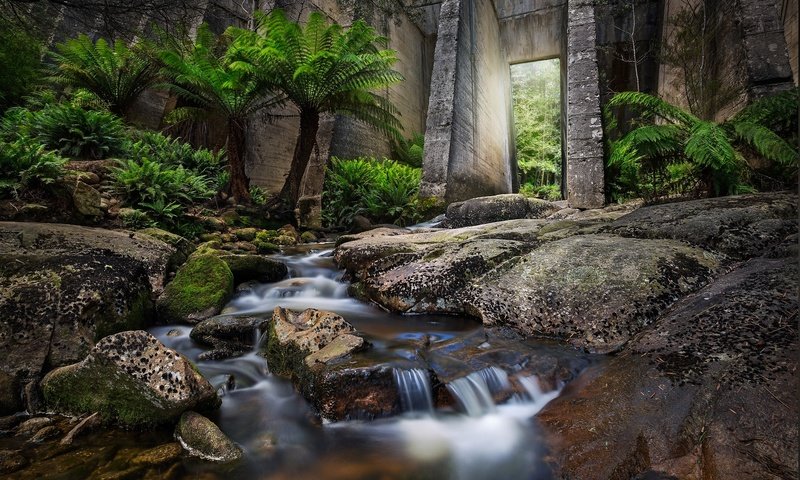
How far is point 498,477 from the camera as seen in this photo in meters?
1.74

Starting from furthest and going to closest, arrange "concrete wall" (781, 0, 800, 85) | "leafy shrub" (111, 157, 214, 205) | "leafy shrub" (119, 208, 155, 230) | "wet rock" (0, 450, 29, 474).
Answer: "concrete wall" (781, 0, 800, 85) < "leafy shrub" (111, 157, 214, 205) < "leafy shrub" (119, 208, 155, 230) < "wet rock" (0, 450, 29, 474)

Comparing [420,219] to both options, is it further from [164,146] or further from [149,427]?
[149,427]

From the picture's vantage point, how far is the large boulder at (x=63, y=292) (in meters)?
2.36

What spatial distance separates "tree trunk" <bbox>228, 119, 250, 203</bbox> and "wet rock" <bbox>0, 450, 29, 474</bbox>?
19.9ft

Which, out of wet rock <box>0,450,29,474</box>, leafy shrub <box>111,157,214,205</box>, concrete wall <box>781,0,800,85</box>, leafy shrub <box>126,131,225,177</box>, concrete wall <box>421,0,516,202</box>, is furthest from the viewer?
concrete wall <box>421,0,516,202</box>

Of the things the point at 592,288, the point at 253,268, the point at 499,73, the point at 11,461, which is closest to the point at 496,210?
the point at 592,288

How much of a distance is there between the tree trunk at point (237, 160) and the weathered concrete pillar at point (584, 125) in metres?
6.06

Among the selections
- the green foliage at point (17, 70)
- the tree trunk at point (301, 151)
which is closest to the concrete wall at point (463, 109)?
the tree trunk at point (301, 151)

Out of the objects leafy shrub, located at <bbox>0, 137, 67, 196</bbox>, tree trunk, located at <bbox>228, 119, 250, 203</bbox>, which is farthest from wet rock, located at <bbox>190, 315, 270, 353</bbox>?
tree trunk, located at <bbox>228, 119, 250, 203</bbox>

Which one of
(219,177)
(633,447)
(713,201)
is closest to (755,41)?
(713,201)

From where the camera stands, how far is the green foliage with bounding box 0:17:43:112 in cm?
715

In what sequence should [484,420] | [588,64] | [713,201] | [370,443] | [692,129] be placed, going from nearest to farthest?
[370,443] → [484,420] → [713,201] → [692,129] → [588,64]

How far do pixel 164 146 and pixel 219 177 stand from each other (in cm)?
139

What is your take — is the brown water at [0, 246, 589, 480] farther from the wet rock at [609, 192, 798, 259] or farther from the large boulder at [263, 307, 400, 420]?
the wet rock at [609, 192, 798, 259]
